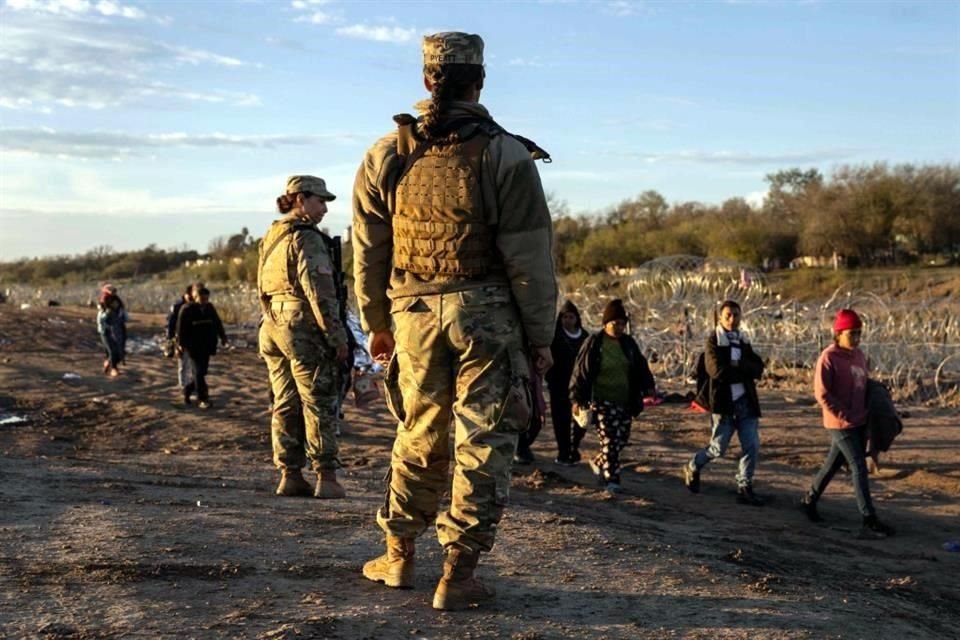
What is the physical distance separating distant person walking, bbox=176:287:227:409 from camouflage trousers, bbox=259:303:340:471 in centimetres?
808

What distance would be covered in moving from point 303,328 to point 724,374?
4138mm

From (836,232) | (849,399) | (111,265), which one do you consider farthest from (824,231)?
(111,265)

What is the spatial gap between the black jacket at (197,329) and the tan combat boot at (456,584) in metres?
11.6

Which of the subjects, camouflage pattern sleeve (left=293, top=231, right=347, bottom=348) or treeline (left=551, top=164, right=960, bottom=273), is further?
treeline (left=551, top=164, right=960, bottom=273)

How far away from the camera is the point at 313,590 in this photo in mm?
4637

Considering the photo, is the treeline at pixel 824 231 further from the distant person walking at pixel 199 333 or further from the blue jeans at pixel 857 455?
the blue jeans at pixel 857 455

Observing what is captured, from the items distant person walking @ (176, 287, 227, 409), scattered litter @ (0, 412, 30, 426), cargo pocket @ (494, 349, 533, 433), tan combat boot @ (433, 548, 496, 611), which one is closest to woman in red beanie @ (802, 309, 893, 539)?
cargo pocket @ (494, 349, 533, 433)

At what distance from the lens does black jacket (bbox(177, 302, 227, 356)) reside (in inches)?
611

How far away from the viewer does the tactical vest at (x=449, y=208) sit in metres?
4.38

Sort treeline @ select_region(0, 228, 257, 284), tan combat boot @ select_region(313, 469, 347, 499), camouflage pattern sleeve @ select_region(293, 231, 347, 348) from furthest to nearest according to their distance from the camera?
treeline @ select_region(0, 228, 257, 284), tan combat boot @ select_region(313, 469, 347, 499), camouflage pattern sleeve @ select_region(293, 231, 347, 348)

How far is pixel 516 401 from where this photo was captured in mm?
4332

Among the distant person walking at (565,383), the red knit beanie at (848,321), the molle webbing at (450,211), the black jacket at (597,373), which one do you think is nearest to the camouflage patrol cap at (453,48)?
the molle webbing at (450,211)

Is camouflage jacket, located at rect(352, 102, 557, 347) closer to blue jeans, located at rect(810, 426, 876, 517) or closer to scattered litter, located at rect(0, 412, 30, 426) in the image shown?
blue jeans, located at rect(810, 426, 876, 517)

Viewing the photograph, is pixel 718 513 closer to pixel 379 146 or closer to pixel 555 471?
pixel 555 471
